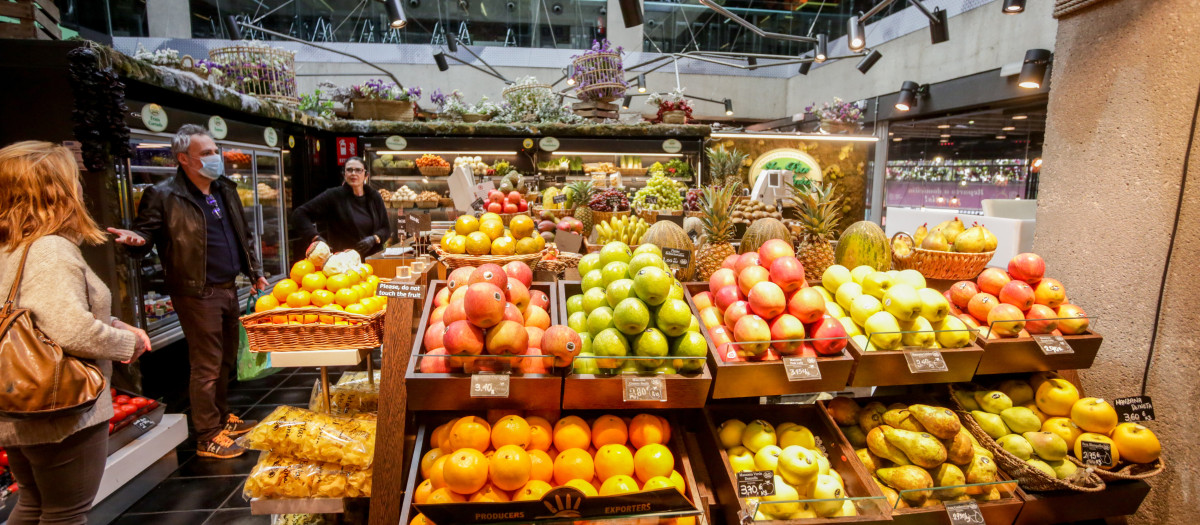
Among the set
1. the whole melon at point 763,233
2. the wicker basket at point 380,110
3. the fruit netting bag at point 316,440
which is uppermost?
the wicker basket at point 380,110

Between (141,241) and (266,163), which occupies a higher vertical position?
(266,163)

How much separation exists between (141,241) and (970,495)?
12.9ft

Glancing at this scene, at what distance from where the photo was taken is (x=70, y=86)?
135 inches

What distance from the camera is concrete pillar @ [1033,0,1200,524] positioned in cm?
197

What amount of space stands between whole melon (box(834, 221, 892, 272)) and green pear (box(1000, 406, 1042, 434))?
2.20 ft

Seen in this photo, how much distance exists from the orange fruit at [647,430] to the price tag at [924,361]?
0.76 metres

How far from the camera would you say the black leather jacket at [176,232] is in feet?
10.3

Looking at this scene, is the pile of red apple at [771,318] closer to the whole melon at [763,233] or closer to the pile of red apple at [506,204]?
the whole melon at [763,233]

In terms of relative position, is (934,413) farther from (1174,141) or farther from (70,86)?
(70,86)

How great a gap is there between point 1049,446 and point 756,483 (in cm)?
104

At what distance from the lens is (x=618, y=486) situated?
1421mm

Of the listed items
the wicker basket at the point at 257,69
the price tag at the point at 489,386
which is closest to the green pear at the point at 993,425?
the price tag at the point at 489,386

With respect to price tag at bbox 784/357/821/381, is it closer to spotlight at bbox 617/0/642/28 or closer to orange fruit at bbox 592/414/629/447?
orange fruit at bbox 592/414/629/447

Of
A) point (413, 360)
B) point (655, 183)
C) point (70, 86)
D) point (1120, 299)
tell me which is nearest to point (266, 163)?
point (70, 86)
